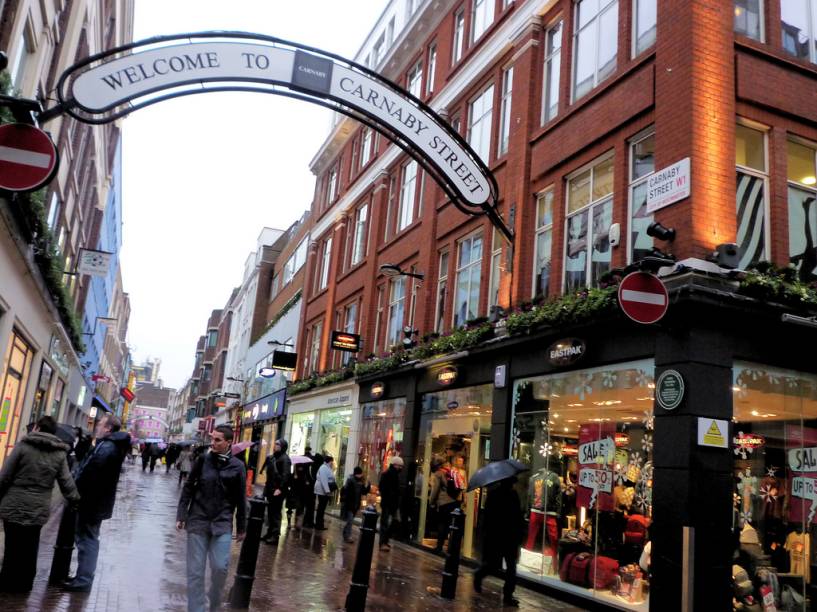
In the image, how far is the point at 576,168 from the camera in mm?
12586

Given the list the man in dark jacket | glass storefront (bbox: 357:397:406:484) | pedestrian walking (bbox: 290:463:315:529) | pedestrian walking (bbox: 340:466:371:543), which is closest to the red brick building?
glass storefront (bbox: 357:397:406:484)

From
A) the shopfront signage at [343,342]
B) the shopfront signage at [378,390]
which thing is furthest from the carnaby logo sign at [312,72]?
the shopfront signage at [343,342]

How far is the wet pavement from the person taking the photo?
7.32 metres

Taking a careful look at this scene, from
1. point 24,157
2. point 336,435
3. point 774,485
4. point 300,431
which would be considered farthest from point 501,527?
point 300,431

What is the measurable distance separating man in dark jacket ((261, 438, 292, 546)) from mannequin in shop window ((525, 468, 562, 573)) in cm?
473

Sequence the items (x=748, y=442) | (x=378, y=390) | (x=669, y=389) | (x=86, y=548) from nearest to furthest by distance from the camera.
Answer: (x=86, y=548) < (x=669, y=389) < (x=748, y=442) < (x=378, y=390)

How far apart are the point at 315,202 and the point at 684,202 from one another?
24704mm

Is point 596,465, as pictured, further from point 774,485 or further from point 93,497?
point 93,497

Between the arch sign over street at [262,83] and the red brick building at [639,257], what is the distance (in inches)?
82.7

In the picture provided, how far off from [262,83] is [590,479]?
7.54 meters

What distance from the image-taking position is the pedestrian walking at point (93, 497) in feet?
24.9

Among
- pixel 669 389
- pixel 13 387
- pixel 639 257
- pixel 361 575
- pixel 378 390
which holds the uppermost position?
pixel 639 257

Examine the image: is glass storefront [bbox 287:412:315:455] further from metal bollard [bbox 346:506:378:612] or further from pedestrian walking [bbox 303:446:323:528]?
metal bollard [bbox 346:506:378:612]

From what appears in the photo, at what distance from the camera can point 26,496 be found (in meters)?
6.97
